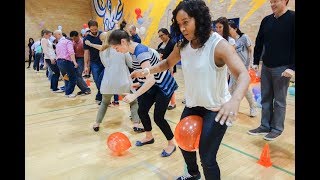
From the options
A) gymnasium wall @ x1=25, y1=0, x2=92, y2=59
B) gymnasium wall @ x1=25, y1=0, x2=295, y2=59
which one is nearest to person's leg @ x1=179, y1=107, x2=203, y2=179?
gymnasium wall @ x1=25, y1=0, x2=295, y2=59

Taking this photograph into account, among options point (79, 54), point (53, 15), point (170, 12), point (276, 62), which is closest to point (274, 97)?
point (276, 62)

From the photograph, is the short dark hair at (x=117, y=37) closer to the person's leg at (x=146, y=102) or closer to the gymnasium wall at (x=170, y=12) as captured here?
the person's leg at (x=146, y=102)

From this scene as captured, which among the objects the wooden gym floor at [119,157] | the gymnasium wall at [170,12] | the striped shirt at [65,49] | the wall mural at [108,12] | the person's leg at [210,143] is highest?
the wall mural at [108,12]

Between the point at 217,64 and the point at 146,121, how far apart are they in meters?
1.71

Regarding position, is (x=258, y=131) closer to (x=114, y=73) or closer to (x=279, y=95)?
(x=279, y=95)

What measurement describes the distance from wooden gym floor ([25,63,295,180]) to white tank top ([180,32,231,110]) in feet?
3.69

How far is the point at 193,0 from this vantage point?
6.03ft

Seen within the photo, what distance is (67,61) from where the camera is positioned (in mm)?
6453

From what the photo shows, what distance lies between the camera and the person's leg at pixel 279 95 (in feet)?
10.9

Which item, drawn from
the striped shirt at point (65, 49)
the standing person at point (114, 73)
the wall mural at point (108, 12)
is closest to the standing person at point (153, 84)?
the standing person at point (114, 73)

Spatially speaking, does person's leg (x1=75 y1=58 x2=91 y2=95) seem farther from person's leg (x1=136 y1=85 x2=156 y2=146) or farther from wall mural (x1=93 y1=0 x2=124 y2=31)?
wall mural (x1=93 y1=0 x2=124 y2=31)

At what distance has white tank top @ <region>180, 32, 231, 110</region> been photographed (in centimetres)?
181
